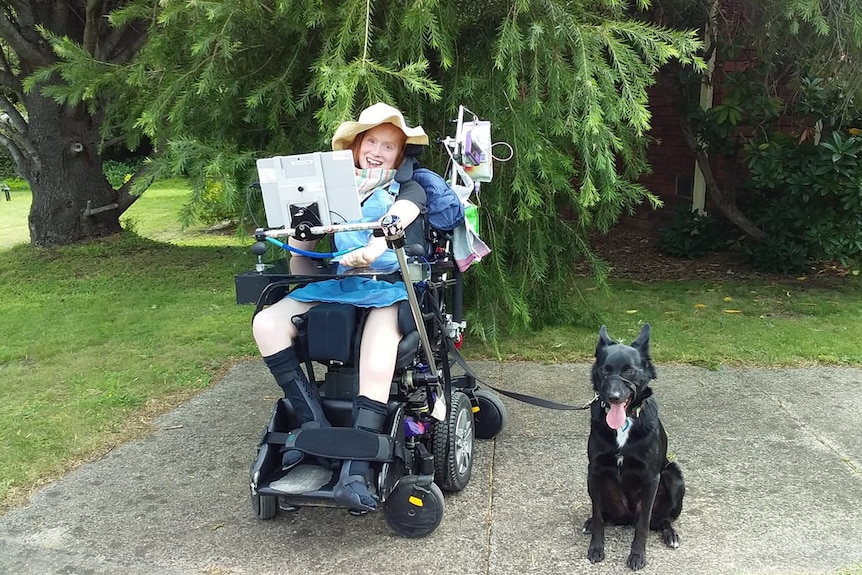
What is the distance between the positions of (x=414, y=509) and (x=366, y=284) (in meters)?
0.96

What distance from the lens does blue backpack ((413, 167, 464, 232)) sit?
337 centimetres

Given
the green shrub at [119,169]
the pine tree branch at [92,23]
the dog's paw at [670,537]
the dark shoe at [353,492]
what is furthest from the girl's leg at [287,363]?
the green shrub at [119,169]

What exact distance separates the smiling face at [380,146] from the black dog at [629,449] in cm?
124

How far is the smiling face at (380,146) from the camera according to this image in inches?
132

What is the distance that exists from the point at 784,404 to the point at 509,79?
2.51 metres

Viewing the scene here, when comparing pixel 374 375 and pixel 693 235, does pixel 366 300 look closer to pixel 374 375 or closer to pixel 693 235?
pixel 374 375

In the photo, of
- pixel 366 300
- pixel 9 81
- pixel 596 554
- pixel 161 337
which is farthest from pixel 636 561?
pixel 9 81

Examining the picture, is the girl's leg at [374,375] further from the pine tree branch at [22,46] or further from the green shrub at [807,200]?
the pine tree branch at [22,46]

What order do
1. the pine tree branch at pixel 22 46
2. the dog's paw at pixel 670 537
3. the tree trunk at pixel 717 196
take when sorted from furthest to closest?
the pine tree branch at pixel 22 46
the tree trunk at pixel 717 196
the dog's paw at pixel 670 537

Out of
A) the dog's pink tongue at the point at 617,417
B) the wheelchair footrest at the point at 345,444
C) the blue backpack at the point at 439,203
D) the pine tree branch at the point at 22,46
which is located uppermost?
the pine tree branch at the point at 22,46

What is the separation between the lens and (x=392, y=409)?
10.2 feet

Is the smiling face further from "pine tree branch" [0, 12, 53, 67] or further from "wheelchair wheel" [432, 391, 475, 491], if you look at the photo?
"pine tree branch" [0, 12, 53, 67]

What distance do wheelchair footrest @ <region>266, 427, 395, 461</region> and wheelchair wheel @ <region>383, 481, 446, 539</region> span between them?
6.9 inches

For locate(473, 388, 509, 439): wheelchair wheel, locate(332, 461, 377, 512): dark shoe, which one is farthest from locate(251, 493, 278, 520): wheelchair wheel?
locate(473, 388, 509, 439): wheelchair wheel
